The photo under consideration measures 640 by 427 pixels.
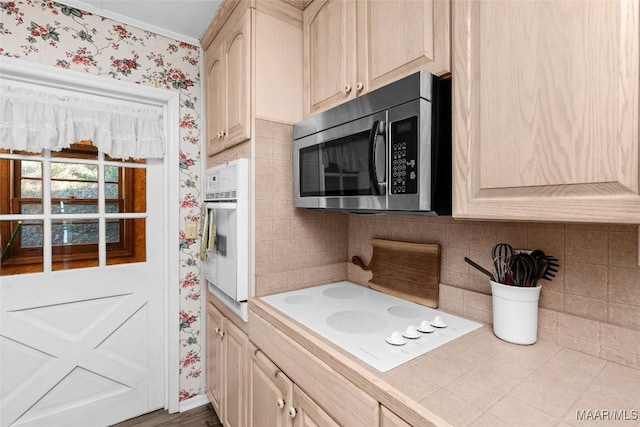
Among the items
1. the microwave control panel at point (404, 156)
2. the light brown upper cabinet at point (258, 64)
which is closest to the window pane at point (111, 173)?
the light brown upper cabinet at point (258, 64)

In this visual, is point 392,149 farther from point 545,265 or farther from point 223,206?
point 223,206

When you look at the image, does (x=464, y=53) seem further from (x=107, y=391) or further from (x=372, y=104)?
(x=107, y=391)

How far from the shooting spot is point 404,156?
0.96 meters

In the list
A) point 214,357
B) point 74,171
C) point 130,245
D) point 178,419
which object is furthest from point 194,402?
point 74,171

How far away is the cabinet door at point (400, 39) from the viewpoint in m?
0.94

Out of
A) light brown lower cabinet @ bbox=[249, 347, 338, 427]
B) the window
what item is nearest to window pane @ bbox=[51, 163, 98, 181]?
the window

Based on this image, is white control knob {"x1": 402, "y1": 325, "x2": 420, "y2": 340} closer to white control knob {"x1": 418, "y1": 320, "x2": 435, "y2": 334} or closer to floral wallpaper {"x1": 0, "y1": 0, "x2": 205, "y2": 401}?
white control knob {"x1": 418, "y1": 320, "x2": 435, "y2": 334}

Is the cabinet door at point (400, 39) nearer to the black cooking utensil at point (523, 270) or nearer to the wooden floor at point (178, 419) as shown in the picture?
the black cooking utensil at point (523, 270)

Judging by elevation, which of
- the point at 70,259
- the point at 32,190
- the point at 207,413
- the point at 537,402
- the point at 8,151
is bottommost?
the point at 207,413

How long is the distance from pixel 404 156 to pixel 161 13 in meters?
1.70

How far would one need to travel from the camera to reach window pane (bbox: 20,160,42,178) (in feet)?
5.41

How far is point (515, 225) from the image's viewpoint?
1090mm

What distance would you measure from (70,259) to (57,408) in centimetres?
83

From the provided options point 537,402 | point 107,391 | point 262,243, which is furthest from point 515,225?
point 107,391
